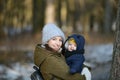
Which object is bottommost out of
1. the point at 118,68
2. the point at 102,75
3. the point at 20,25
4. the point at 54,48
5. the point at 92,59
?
the point at 20,25

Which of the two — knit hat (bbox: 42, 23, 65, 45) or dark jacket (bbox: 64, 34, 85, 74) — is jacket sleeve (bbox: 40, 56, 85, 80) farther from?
knit hat (bbox: 42, 23, 65, 45)

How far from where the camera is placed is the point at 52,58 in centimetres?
627

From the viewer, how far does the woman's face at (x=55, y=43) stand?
643 cm

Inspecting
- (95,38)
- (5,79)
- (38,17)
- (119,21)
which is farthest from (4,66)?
(38,17)

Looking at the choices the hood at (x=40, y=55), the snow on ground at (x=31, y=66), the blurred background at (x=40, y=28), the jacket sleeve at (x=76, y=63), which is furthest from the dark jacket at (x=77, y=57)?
the snow on ground at (x=31, y=66)

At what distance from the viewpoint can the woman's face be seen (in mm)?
6426

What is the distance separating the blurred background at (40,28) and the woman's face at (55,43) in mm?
5522

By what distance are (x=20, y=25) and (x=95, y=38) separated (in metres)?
14.5

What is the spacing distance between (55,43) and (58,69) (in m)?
0.39

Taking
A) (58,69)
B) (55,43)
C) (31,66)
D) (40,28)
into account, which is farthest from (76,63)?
(40,28)

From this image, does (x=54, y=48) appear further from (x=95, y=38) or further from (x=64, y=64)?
(x=95, y=38)

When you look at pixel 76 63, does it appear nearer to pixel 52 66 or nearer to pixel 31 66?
pixel 52 66

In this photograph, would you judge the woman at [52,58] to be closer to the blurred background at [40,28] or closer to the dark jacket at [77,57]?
the dark jacket at [77,57]

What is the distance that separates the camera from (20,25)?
42906 millimetres
